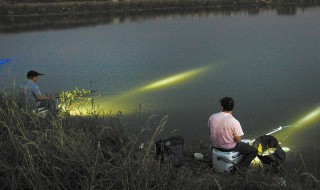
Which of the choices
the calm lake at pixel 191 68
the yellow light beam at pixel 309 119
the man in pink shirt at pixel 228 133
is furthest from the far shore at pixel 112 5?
the man in pink shirt at pixel 228 133

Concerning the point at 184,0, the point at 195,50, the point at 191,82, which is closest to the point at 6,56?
the point at 195,50

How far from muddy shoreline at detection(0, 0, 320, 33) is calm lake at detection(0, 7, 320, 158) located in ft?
11.0

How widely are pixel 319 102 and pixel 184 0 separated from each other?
24.7 meters

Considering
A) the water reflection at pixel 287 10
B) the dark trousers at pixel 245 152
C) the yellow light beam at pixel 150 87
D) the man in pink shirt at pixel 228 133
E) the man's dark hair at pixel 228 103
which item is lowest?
the yellow light beam at pixel 150 87

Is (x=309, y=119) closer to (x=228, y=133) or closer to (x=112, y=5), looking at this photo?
(x=228, y=133)

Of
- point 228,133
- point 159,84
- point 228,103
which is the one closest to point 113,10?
point 159,84

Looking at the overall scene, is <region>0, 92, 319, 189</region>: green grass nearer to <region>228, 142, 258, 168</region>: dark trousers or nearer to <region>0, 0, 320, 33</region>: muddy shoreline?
<region>228, 142, 258, 168</region>: dark trousers

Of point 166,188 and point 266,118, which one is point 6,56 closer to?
point 266,118

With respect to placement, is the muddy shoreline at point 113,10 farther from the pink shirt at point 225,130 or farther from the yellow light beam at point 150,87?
the pink shirt at point 225,130

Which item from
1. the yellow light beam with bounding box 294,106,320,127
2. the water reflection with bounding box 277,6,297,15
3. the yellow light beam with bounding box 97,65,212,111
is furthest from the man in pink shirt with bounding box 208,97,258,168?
the water reflection with bounding box 277,6,297,15

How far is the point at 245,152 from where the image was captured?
4.76 metres

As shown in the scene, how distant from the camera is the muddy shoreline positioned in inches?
1083

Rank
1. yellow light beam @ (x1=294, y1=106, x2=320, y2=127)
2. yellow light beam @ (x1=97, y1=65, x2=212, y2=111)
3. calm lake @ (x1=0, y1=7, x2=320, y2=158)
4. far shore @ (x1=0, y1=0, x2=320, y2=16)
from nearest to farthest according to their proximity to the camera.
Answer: yellow light beam @ (x1=294, y1=106, x2=320, y2=127)
calm lake @ (x1=0, y1=7, x2=320, y2=158)
yellow light beam @ (x1=97, y1=65, x2=212, y2=111)
far shore @ (x1=0, y1=0, x2=320, y2=16)

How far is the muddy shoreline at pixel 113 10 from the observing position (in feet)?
90.3
